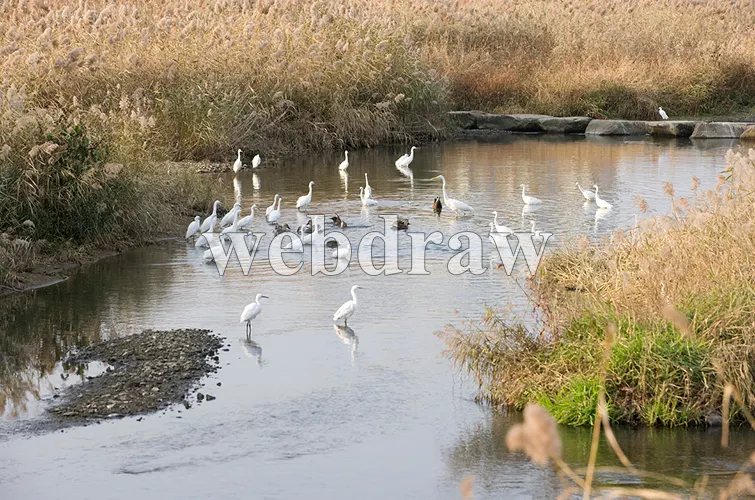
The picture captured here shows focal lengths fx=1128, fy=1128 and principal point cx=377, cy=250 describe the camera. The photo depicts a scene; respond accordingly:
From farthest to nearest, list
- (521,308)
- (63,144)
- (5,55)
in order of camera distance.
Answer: (5,55) → (63,144) → (521,308)

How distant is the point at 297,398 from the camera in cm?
812

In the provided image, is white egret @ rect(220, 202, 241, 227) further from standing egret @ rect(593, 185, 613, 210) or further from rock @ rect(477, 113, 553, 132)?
rock @ rect(477, 113, 553, 132)

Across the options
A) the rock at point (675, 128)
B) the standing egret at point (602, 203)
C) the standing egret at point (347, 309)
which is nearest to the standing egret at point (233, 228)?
the standing egret at point (347, 309)

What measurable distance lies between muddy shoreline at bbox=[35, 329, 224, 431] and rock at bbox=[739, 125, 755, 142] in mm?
18295

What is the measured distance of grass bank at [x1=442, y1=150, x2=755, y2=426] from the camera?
729 cm

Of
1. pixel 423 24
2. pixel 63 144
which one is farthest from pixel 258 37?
pixel 63 144

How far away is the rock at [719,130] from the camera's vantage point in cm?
2536

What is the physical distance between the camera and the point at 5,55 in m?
19.1

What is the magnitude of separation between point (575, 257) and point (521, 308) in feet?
2.67

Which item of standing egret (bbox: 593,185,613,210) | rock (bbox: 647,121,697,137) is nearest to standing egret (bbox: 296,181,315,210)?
standing egret (bbox: 593,185,613,210)

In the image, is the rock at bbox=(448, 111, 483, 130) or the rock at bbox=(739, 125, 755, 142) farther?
the rock at bbox=(448, 111, 483, 130)

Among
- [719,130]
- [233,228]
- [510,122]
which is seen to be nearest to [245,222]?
[233,228]

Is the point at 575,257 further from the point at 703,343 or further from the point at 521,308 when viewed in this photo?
the point at 703,343

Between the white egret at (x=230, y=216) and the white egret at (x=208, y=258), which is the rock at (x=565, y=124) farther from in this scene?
the white egret at (x=208, y=258)
